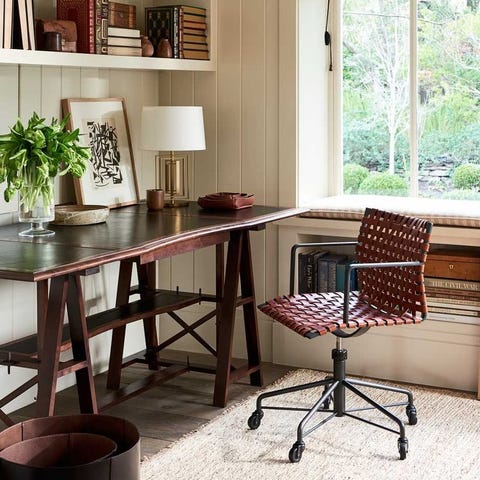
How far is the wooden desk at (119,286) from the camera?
3.10 metres

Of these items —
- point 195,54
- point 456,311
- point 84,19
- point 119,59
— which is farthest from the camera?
point 195,54

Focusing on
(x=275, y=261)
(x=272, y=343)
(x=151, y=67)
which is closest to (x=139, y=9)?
(x=151, y=67)

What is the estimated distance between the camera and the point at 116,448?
1.85m

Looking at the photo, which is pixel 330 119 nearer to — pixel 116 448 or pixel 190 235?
pixel 190 235

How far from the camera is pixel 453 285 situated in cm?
416

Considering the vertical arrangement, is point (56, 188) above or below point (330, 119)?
below

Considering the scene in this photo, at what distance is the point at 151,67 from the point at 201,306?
1.31m

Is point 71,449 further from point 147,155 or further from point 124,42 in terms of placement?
point 147,155

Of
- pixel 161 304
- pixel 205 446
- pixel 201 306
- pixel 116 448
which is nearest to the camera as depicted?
pixel 116 448

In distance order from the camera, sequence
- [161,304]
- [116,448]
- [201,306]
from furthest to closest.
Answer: [201,306], [161,304], [116,448]

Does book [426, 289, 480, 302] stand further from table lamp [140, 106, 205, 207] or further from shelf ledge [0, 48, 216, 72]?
shelf ledge [0, 48, 216, 72]

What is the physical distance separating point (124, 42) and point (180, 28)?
417 mm

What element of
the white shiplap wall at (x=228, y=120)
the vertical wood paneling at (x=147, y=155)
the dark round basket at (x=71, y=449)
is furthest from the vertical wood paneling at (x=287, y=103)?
the dark round basket at (x=71, y=449)

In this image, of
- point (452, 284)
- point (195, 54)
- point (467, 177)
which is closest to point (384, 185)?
point (467, 177)
